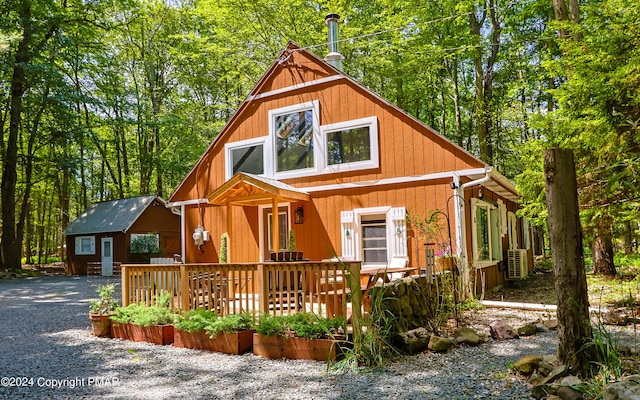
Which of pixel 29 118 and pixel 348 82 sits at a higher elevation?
pixel 29 118

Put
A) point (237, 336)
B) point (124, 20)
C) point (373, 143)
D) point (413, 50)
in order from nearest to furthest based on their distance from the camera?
point (237, 336)
point (373, 143)
point (413, 50)
point (124, 20)

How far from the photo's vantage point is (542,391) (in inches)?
141

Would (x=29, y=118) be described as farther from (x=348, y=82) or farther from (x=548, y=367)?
(x=548, y=367)

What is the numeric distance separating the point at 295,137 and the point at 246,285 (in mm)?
5498

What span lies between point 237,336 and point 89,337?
2828 millimetres

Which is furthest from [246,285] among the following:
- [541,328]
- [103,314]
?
[541,328]

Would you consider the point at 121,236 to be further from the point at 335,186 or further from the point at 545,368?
the point at 545,368

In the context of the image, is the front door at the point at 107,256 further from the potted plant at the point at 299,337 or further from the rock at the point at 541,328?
the rock at the point at 541,328

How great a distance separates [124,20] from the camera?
2589 cm

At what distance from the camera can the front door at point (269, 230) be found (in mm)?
10859

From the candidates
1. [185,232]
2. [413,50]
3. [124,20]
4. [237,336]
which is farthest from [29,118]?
[237,336]

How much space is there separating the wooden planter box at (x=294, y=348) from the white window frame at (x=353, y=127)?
17.1ft

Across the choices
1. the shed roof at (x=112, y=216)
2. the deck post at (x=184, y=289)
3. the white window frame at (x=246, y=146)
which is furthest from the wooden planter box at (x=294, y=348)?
the shed roof at (x=112, y=216)

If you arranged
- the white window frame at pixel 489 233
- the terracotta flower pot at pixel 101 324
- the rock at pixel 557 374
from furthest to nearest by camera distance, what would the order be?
the white window frame at pixel 489 233
the terracotta flower pot at pixel 101 324
the rock at pixel 557 374
